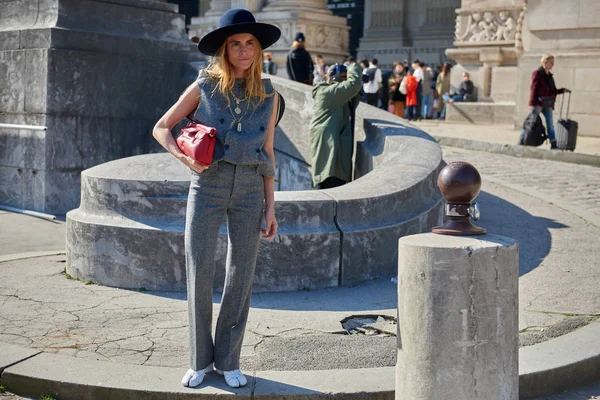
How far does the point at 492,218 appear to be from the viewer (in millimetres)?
8844

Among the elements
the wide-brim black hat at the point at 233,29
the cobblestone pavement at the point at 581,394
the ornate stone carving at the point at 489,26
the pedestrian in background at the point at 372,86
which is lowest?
the cobblestone pavement at the point at 581,394

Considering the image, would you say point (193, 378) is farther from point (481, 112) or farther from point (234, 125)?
point (481, 112)

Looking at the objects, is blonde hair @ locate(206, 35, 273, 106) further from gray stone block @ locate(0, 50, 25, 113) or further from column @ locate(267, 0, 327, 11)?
column @ locate(267, 0, 327, 11)

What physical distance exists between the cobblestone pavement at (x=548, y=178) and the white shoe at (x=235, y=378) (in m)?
5.57

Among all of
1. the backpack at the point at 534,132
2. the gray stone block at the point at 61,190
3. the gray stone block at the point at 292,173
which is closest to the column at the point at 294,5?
the backpack at the point at 534,132

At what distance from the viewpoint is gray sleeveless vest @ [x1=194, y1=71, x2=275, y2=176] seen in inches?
154

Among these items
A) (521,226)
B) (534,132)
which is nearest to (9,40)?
(521,226)

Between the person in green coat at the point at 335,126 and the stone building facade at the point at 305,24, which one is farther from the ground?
the stone building facade at the point at 305,24

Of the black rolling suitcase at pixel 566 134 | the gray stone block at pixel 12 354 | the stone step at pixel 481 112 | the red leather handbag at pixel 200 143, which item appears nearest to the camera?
the red leather handbag at pixel 200 143

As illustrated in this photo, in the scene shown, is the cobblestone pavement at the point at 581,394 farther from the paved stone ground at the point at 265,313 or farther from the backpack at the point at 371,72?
the backpack at the point at 371,72

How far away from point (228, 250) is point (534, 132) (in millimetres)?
11089

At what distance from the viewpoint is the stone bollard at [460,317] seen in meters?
3.54

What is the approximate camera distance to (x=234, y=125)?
3.97 metres

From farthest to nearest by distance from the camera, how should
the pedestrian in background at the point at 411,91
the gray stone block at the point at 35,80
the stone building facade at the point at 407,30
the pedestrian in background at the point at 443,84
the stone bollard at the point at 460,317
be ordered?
the stone building facade at the point at 407,30 < the pedestrian in background at the point at 443,84 < the pedestrian in background at the point at 411,91 < the gray stone block at the point at 35,80 < the stone bollard at the point at 460,317
